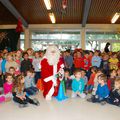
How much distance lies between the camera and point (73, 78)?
7.16 meters

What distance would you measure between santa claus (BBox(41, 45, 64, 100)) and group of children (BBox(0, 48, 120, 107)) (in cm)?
35

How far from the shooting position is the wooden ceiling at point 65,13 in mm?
12367

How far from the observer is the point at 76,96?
20.8 feet

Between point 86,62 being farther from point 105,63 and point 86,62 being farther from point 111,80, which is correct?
point 111,80

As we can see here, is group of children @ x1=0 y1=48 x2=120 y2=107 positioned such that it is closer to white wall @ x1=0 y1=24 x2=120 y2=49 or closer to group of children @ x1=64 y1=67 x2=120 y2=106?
group of children @ x1=64 y1=67 x2=120 y2=106

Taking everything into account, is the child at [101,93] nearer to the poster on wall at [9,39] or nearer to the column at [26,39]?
the poster on wall at [9,39]

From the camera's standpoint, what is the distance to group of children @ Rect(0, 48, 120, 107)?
5.57 m

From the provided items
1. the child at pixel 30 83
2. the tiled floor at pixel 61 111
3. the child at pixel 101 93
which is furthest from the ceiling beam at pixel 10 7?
the child at pixel 101 93

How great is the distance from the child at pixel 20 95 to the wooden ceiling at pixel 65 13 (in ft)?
24.3

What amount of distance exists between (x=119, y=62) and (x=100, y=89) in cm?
355

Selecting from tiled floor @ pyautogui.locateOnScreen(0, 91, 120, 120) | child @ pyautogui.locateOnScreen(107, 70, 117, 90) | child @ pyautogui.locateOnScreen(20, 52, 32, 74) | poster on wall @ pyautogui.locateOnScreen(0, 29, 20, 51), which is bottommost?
tiled floor @ pyautogui.locateOnScreen(0, 91, 120, 120)

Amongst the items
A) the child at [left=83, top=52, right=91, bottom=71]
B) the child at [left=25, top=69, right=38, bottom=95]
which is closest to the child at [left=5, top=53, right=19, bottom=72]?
the child at [left=25, top=69, right=38, bottom=95]

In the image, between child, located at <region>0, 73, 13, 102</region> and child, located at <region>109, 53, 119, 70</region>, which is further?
child, located at <region>109, 53, 119, 70</region>

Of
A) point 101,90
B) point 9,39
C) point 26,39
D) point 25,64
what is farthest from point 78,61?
point 26,39
